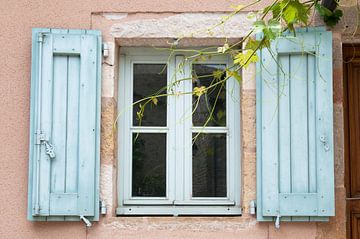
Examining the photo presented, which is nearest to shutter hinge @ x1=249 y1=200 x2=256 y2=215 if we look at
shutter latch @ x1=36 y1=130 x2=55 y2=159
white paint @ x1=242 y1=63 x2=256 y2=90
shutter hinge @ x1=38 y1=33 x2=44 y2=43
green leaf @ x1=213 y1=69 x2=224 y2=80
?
white paint @ x1=242 y1=63 x2=256 y2=90

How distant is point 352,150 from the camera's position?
5121mm

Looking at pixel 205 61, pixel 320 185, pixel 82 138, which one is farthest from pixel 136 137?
pixel 320 185

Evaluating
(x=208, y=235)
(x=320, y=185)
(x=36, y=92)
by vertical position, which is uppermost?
(x=36, y=92)

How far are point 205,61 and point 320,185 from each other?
1.29 metres

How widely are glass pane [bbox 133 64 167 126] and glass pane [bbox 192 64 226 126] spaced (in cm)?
25

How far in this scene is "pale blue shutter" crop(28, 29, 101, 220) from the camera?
4.75 meters

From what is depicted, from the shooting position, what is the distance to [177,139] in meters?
5.11

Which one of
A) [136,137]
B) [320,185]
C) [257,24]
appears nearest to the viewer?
[257,24]

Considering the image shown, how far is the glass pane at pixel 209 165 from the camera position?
510 cm

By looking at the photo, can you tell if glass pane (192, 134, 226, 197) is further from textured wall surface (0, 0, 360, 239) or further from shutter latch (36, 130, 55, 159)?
shutter latch (36, 130, 55, 159)

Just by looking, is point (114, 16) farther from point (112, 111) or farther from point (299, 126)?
point (299, 126)

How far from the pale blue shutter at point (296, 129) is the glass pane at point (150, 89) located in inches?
30.8

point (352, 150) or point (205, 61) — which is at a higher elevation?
point (205, 61)

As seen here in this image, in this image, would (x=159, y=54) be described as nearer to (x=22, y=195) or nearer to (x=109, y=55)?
(x=109, y=55)
